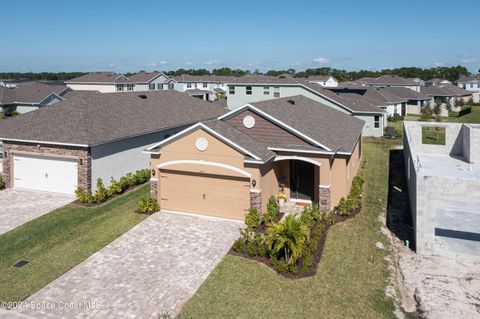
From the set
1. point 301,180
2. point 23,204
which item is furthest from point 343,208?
point 23,204

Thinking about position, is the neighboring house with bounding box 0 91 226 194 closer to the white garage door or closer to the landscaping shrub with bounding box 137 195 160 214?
the white garage door

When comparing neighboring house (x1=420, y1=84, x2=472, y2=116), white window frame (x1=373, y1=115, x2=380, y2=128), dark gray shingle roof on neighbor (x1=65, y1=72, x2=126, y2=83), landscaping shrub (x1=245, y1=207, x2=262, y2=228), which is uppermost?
dark gray shingle roof on neighbor (x1=65, y1=72, x2=126, y2=83)

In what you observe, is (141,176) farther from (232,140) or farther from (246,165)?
(246,165)

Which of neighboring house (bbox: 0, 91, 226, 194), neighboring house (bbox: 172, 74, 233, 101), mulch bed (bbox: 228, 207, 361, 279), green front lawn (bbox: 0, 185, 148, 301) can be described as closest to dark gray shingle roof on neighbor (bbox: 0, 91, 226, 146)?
neighboring house (bbox: 0, 91, 226, 194)

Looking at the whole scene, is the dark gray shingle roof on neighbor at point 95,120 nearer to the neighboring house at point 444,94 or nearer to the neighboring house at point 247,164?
the neighboring house at point 247,164

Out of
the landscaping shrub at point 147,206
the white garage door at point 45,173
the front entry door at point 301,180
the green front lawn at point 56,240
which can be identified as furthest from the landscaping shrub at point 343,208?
the white garage door at point 45,173

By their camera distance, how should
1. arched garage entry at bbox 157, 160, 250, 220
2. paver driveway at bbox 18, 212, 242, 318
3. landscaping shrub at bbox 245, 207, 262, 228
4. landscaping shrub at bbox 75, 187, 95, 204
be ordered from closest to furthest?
paver driveway at bbox 18, 212, 242, 318 → landscaping shrub at bbox 245, 207, 262, 228 → arched garage entry at bbox 157, 160, 250, 220 → landscaping shrub at bbox 75, 187, 95, 204
